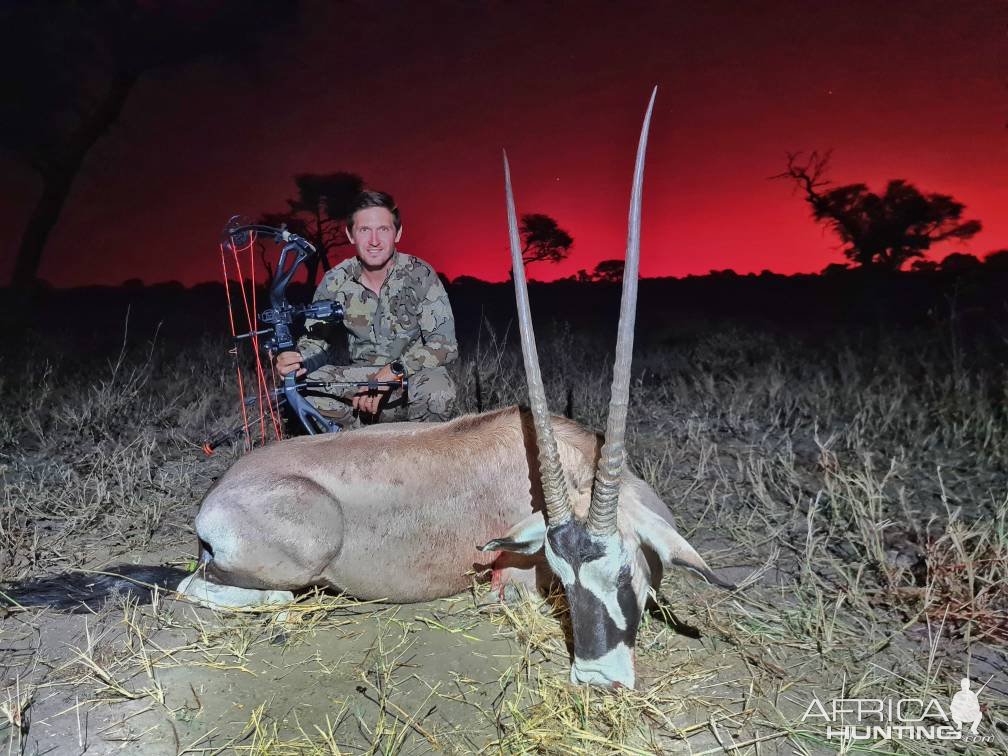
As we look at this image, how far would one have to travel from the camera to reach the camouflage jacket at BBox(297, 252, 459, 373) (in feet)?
15.7

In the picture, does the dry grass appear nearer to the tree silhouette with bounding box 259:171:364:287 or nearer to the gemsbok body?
the gemsbok body

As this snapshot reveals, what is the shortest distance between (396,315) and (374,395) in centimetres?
73

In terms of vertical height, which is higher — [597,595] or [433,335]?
[433,335]

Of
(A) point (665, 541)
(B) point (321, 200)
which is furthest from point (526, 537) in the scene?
(B) point (321, 200)

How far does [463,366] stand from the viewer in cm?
762

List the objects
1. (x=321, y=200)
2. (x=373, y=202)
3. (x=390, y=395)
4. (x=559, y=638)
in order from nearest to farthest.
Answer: (x=559, y=638), (x=373, y=202), (x=390, y=395), (x=321, y=200)

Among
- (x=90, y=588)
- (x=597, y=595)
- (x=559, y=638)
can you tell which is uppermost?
(x=597, y=595)

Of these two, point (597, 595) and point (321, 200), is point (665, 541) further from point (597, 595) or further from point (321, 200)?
point (321, 200)

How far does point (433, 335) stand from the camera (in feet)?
15.7

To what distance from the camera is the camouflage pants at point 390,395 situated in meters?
4.64

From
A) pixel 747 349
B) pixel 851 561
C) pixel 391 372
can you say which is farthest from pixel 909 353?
pixel 391 372

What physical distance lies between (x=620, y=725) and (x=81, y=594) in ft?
7.61

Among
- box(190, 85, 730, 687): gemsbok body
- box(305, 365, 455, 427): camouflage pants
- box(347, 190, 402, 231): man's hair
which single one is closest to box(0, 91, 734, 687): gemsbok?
box(190, 85, 730, 687): gemsbok body

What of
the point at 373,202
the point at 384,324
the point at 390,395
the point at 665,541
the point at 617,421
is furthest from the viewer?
the point at 384,324
